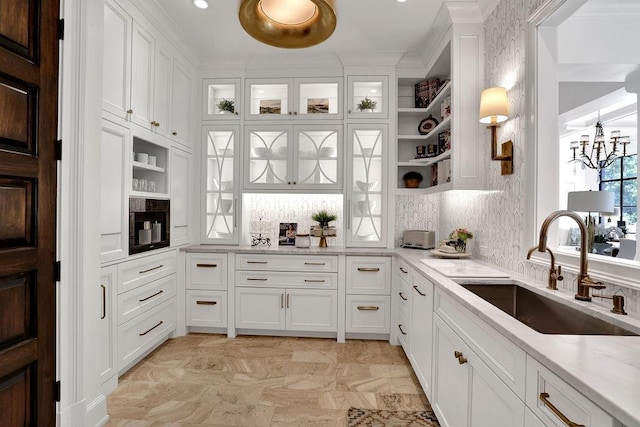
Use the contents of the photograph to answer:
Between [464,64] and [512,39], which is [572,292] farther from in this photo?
[464,64]

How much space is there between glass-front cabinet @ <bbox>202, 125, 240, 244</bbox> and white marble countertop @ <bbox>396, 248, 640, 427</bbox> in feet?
9.02

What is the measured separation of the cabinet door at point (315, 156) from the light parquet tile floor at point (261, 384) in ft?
5.46

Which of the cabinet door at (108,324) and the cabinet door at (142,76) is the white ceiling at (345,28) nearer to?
the cabinet door at (142,76)

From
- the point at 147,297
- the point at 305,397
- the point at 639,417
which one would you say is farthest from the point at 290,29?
the point at 147,297

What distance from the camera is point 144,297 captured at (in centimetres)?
270

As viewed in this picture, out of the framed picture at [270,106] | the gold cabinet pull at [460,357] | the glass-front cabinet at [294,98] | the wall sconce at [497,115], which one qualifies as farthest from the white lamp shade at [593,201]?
the framed picture at [270,106]

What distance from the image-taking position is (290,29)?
4.24 ft

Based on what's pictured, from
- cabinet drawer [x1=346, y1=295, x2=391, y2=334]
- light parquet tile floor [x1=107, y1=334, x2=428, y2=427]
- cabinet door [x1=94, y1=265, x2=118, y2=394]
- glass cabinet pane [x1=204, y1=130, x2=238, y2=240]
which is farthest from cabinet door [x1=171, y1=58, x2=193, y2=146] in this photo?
cabinet drawer [x1=346, y1=295, x2=391, y2=334]

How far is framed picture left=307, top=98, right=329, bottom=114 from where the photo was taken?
364cm

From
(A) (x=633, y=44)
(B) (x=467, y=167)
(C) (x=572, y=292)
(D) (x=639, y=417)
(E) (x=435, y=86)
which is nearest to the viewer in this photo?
(D) (x=639, y=417)

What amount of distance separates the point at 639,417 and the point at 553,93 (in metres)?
1.87

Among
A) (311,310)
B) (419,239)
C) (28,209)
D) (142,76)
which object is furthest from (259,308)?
(142,76)

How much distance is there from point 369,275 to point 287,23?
2.51 m

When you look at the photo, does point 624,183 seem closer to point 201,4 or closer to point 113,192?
point 201,4
